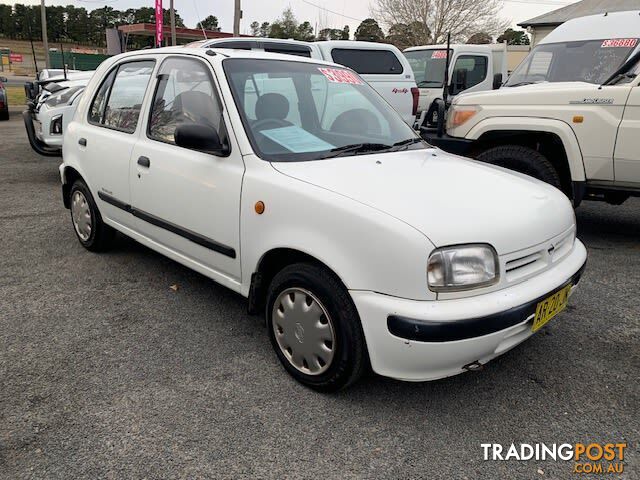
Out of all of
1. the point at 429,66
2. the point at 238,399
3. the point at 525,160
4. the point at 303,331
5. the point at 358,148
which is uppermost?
the point at 429,66

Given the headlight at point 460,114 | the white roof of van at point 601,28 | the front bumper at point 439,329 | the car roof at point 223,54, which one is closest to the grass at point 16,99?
the headlight at point 460,114

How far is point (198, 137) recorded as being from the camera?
9.14 ft

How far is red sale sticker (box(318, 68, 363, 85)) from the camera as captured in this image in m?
3.48

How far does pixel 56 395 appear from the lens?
2.54 m

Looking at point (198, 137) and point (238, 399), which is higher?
point (198, 137)

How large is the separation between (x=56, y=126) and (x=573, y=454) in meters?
7.35

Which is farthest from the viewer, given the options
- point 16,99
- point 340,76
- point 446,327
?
point 16,99

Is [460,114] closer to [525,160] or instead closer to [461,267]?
[525,160]

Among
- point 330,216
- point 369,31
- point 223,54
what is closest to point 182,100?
point 223,54

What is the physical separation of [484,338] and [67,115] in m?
6.96

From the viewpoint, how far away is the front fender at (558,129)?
4.64 metres

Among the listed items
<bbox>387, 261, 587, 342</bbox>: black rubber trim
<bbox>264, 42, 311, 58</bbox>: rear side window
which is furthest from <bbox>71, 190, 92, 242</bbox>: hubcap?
<bbox>264, 42, 311, 58</bbox>: rear side window

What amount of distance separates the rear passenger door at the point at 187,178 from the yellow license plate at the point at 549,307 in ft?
5.08

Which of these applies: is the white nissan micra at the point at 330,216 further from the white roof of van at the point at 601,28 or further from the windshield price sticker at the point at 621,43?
the white roof of van at the point at 601,28
